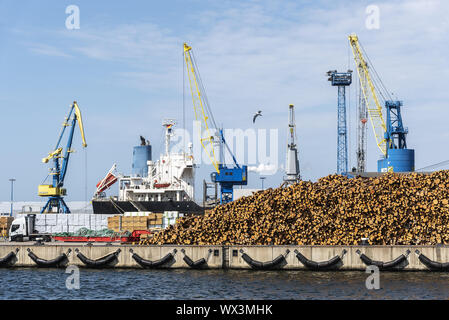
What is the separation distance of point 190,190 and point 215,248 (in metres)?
57.0

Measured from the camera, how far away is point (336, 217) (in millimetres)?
36875

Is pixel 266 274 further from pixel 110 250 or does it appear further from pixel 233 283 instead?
pixel 110 250

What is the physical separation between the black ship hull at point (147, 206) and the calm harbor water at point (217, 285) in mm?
53517

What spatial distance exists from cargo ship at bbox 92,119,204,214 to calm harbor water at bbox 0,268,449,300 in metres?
54.4

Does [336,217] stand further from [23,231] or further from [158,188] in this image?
[158,188]

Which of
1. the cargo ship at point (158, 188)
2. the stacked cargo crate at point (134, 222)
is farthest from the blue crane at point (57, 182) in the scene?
the stacked cargo crate at point (134, 222)

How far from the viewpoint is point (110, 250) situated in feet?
120

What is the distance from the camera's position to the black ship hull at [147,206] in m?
88.8

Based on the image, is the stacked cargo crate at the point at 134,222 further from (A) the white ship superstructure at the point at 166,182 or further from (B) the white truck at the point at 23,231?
(A) the white ship superstructure at the point at 166,182

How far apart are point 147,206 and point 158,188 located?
3.36 m

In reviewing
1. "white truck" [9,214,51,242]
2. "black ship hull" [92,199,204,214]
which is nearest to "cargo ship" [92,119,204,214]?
"black ship hull" [92,199,204,214]

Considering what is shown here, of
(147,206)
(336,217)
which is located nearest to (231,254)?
(336,217)
